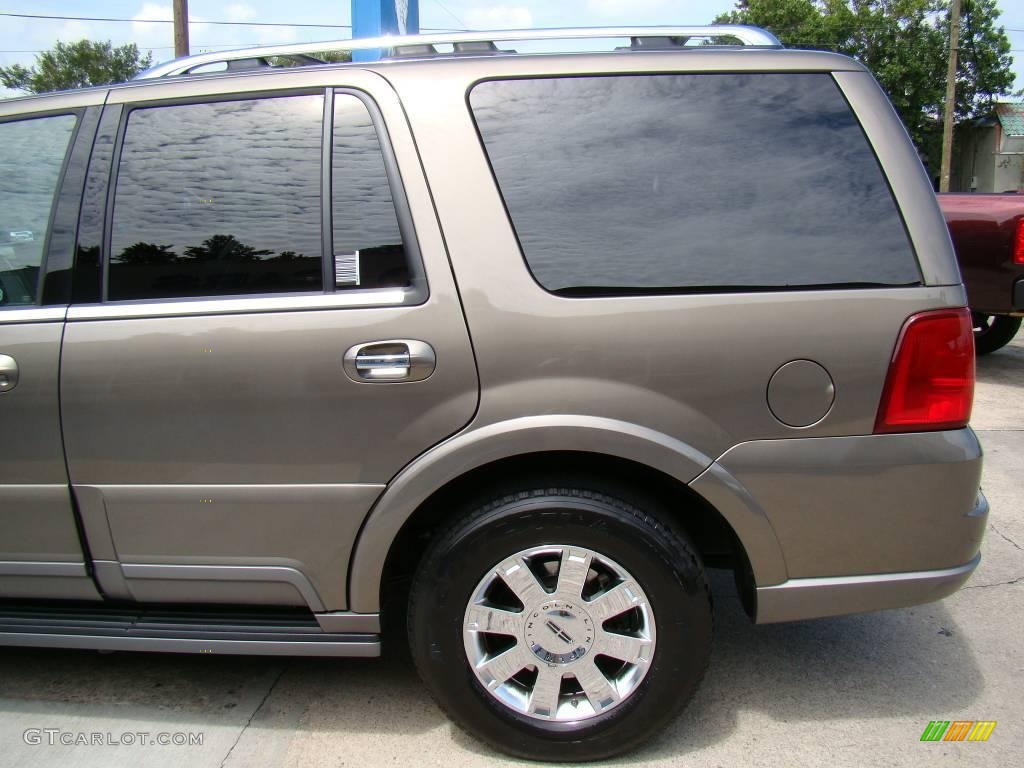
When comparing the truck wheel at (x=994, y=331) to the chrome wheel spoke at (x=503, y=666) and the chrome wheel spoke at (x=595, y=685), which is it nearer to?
the chrome wheel spoke at (x=595, y=685)

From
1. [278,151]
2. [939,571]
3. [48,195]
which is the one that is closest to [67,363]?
[48,195]

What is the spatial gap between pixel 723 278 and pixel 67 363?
5.83 ft

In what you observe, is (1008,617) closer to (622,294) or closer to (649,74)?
(622,294)

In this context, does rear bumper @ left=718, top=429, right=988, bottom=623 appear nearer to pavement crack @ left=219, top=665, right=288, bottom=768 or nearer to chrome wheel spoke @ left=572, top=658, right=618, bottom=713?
chrome wheel spoke @ left=572, top=658, right=618, bottom=713

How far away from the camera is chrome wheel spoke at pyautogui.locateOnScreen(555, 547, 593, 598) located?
2184mm

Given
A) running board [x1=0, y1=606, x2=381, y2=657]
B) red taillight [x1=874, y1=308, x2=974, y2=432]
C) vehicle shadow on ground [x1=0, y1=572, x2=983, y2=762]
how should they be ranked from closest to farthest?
red taillight [x1=874, y1=308, x2=974, y2=432] < running board [x1=0, y1=606, x2=381, y2=657] < vehicle shadow on ground [x1=0, y1=572, x2=983, y2=762]

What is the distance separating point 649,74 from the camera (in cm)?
225

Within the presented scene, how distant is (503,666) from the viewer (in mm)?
2262

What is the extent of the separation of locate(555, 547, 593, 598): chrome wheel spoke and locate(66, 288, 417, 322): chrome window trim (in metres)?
0.77

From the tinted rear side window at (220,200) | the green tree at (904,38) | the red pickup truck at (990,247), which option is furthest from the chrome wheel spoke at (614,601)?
the green tree at (904,38)

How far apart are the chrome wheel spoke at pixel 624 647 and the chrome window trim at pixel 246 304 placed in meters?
1.02

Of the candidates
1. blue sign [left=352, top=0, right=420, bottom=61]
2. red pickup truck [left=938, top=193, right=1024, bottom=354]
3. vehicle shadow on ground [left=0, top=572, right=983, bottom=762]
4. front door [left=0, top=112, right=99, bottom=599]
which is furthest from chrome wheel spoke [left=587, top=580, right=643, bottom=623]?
red pickup truck [left=938, top=193, right=1024, bottom=354]

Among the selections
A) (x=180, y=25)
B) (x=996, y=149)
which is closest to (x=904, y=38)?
(x=996, y=149)

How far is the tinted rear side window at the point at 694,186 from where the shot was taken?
7.03 ft
